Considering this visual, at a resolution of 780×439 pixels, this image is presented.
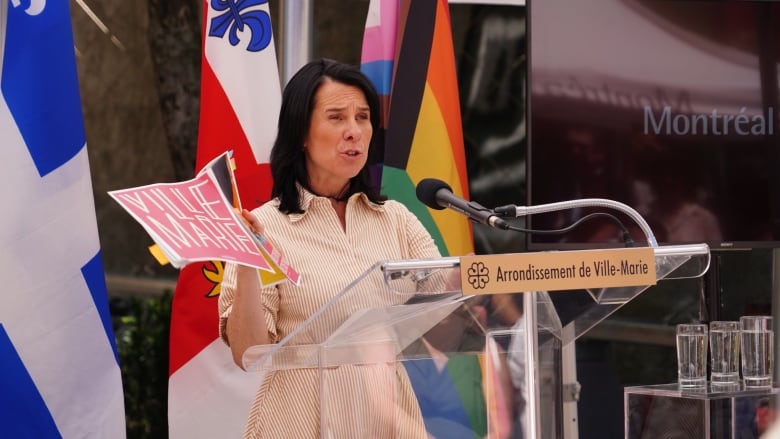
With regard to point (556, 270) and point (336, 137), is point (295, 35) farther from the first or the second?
point (556, 270)

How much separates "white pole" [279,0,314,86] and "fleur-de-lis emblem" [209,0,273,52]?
168 mm

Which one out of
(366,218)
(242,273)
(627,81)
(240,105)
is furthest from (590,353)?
(242,273)

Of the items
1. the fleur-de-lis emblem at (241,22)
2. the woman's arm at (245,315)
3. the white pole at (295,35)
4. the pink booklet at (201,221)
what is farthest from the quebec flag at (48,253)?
the pink booklet at (201,221)

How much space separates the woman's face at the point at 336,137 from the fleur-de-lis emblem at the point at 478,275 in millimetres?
834

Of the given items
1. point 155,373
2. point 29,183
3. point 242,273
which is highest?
point 29,183

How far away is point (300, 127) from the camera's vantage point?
8.19 feet

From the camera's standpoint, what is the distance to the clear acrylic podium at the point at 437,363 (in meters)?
1.75

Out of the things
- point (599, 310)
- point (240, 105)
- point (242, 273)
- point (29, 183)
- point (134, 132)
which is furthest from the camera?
→ point (134, 132)

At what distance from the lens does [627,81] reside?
3.57m

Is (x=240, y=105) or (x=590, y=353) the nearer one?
(x=240, y=105)

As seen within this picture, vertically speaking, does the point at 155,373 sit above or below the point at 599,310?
below

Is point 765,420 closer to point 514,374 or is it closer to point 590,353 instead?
point 514,374

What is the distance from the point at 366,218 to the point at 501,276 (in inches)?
31.9

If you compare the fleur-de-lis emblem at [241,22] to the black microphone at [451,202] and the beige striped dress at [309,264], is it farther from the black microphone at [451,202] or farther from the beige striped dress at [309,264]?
the black microphone at [451,202]
